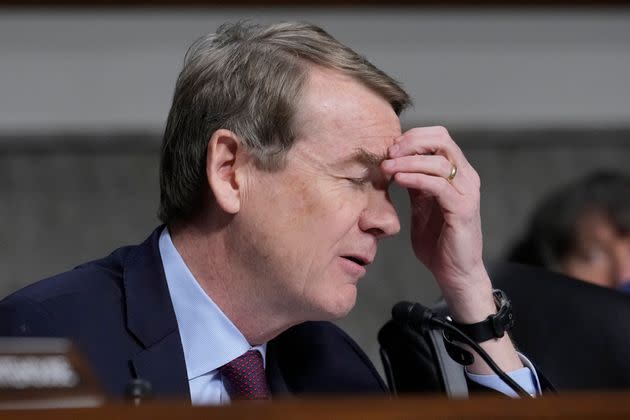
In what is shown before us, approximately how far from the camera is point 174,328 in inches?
73.6

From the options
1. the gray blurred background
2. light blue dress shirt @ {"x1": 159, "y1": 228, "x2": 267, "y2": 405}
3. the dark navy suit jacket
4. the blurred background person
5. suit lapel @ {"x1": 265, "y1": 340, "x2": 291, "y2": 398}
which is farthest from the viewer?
the gray blurred background

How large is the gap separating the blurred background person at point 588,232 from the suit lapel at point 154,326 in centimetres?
169

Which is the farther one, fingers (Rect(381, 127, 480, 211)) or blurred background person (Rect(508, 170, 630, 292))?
blurred background person (Rect(508, 170, 630, 292))

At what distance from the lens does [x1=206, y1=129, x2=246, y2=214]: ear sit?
195cm

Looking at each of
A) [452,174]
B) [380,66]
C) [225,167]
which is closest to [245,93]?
[225,167]

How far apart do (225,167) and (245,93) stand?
0.37 ft

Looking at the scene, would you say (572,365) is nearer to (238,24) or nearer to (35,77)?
(238,24)

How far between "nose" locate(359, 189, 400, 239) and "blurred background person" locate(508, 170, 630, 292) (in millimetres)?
1503

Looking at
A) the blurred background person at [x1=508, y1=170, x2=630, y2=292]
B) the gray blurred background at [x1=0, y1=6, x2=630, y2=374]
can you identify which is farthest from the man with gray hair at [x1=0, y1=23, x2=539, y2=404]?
the gray blurred background at [x1=0, y1=6, x2=630, y2=374]

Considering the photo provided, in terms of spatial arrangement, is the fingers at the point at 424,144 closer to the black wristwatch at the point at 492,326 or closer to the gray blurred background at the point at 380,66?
the black wristwatch at the point at 492,326

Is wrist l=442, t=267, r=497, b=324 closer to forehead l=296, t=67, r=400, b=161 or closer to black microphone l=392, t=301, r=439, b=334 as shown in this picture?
black microphone l=392, t=301, r=439, b=334

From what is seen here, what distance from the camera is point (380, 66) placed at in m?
3.80

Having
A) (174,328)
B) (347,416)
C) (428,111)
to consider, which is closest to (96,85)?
(428,111)

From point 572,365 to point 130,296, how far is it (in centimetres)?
69
